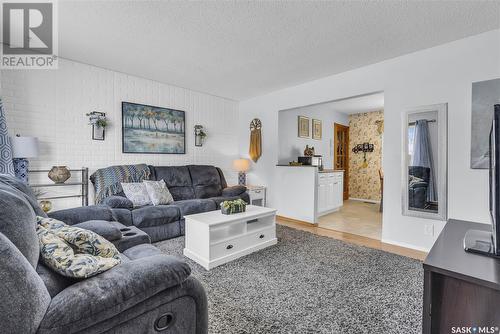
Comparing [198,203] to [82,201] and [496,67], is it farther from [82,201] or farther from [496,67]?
[496,67]

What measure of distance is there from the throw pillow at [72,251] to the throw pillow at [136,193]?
2082mm

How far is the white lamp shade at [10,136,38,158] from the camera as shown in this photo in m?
2.67

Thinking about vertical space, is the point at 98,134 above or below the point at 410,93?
below

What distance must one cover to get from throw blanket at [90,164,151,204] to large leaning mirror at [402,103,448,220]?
3.64 meters

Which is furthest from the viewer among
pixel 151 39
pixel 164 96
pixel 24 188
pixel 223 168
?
pixel 223 168

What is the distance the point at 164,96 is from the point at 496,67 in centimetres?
436


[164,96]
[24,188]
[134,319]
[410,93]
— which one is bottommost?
[134,319]

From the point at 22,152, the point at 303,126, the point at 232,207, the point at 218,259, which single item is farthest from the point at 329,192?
the point at 22,152

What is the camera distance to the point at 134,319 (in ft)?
3.16

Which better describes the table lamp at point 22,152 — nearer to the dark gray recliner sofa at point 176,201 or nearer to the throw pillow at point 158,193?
the dark gray recliner sofa at point 176,201

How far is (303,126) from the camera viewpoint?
5477 mm

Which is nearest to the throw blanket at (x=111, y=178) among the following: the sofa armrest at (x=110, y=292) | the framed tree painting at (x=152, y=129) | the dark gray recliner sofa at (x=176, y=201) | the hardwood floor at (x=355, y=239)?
the dark gray recliner sofa at (x=176, y=201)

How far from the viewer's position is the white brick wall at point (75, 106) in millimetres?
3025

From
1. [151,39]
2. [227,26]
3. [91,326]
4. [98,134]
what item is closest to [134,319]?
[91,326]
